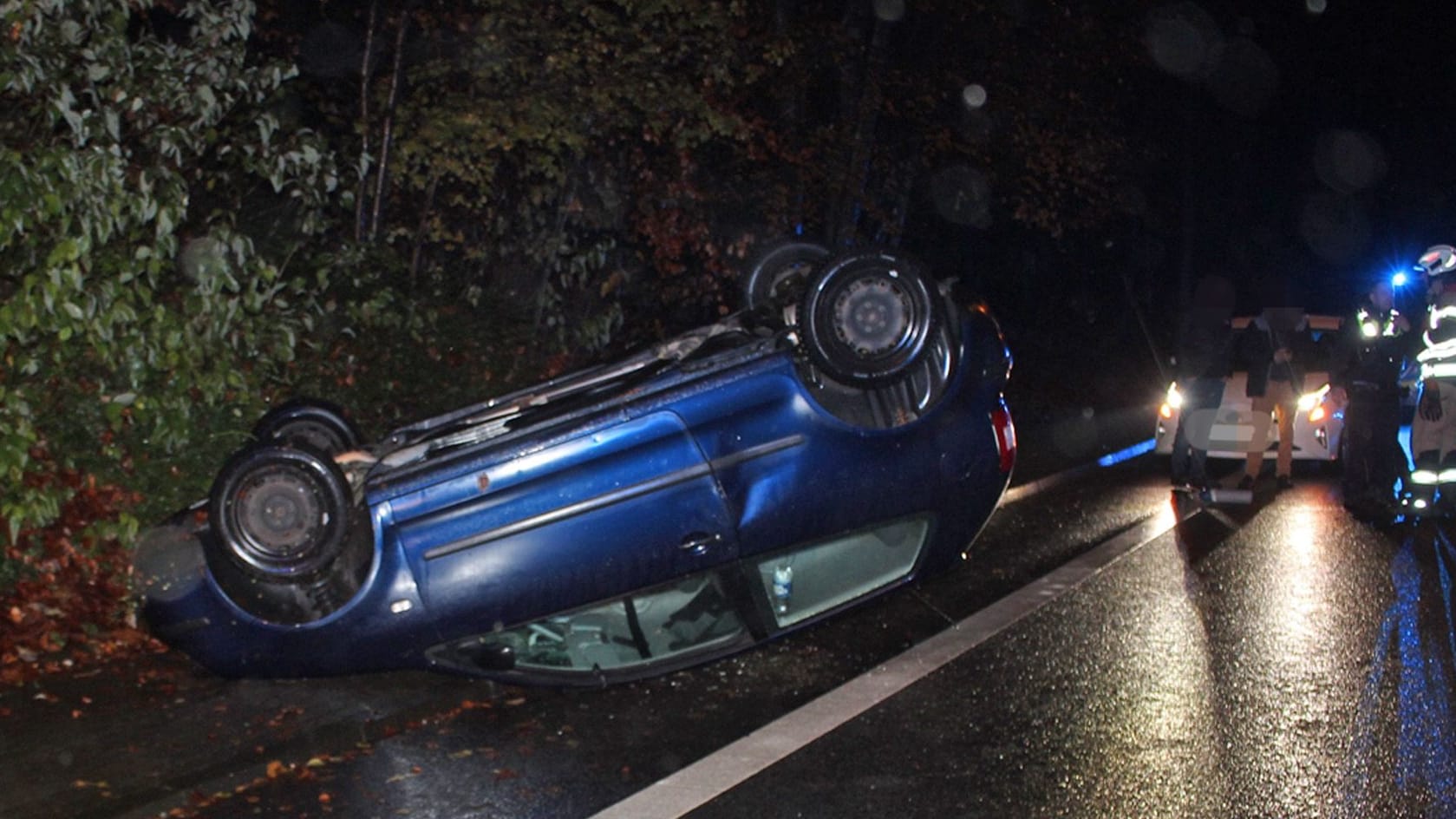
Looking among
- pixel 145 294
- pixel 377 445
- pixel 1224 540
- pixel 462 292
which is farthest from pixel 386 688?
pixel 462 292

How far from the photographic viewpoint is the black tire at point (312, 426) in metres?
7.48

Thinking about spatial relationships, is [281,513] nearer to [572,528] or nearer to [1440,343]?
[572,528]

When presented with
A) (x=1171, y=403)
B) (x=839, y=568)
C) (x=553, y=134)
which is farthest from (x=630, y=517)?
(x=1171, y=403)

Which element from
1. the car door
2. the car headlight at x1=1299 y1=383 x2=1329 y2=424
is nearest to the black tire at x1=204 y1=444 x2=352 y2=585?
the car door

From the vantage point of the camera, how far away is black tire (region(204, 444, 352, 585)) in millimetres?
5766

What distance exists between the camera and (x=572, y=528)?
5.86 meters

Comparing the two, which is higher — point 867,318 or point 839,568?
point 867,318

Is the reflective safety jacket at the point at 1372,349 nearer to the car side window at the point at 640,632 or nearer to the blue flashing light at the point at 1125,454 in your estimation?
the blue flashing light at the point at 1125,454

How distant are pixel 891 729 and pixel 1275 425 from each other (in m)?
8.73

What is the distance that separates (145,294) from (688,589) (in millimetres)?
3083

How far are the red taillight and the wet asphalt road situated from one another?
34.8 inches

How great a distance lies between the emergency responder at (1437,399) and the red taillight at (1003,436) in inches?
210

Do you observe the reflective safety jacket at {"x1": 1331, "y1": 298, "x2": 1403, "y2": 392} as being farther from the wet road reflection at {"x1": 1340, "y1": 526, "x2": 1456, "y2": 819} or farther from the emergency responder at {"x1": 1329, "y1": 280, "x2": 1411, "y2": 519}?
the wet road reflection at {"x1": 1340, "y1": 526, "x2": 1456, "y2": 819}

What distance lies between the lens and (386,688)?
244 inches
